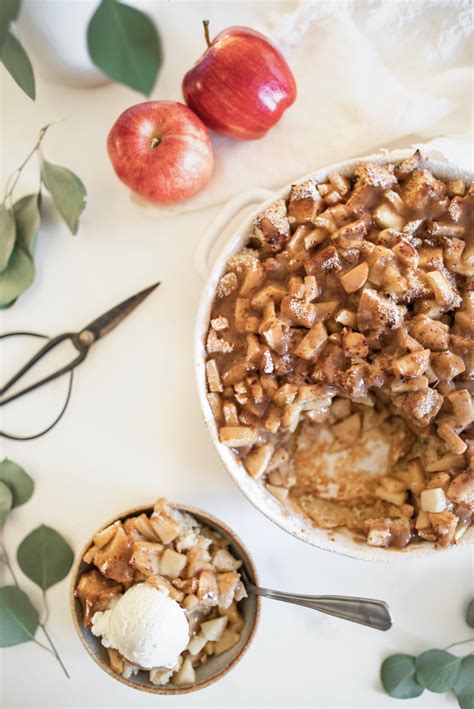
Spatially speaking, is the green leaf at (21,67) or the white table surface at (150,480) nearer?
the green leaf at (21,67)

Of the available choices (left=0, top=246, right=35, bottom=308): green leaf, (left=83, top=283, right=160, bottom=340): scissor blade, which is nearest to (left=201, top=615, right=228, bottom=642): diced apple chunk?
(left=83, top=283, right=160, bottom=340): scissor blade

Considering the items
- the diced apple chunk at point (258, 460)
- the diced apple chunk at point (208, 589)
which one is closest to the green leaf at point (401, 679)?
the diced apple chunk at point (208, 589)

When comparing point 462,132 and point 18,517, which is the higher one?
point 462,132

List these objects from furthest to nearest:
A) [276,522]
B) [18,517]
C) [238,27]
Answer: [18,517] < [238,27] < [276,522]

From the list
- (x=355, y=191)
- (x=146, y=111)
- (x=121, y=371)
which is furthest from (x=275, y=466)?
(x=146, y=111)

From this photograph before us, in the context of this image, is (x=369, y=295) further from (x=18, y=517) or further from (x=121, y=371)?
(x=18, y=517)

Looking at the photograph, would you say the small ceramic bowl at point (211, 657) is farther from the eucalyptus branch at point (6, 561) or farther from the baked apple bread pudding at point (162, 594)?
the eucalyptus branch at point (6, 561)
